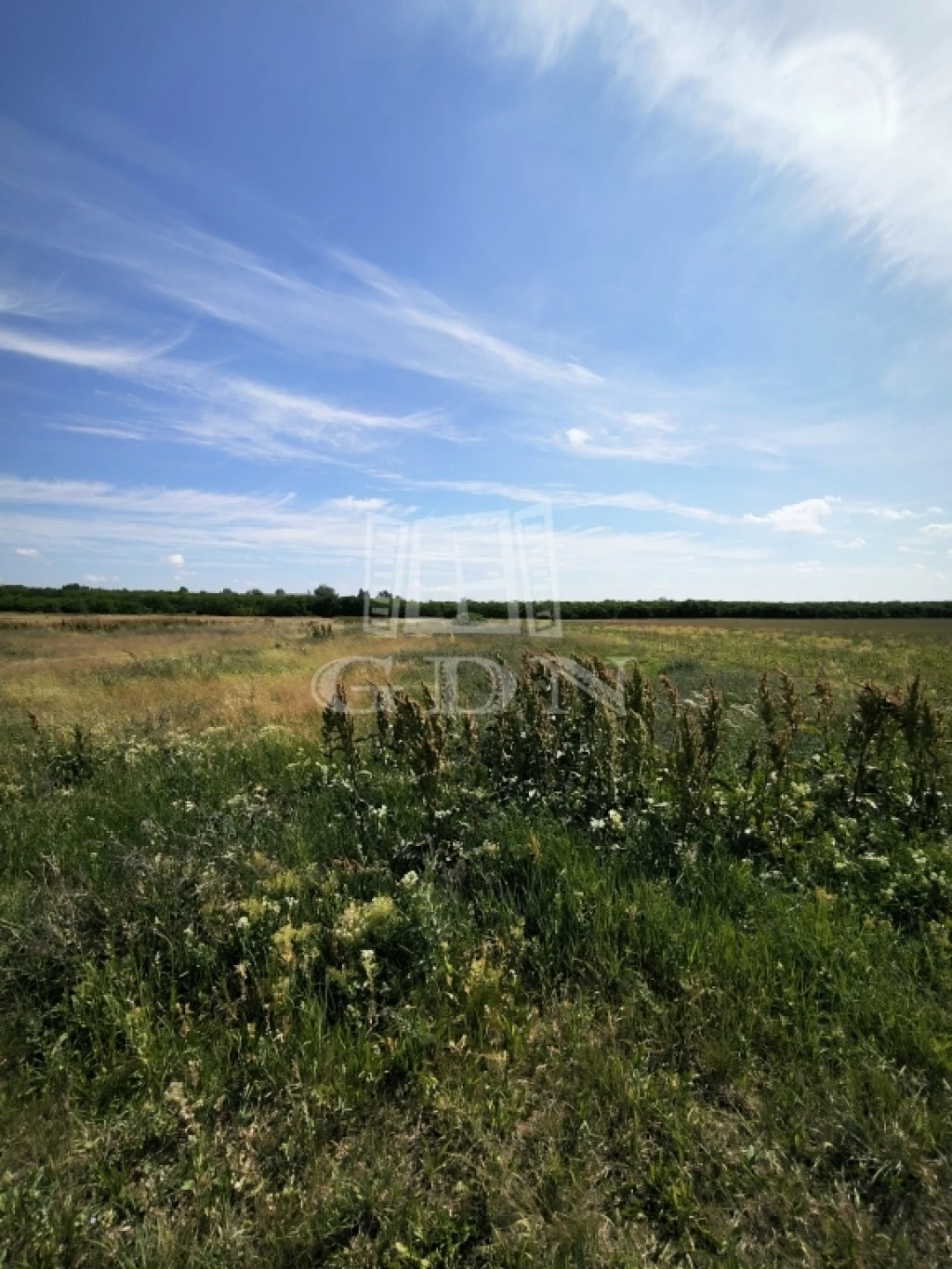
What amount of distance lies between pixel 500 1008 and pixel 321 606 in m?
73.6

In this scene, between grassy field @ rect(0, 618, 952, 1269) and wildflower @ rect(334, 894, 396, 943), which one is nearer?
grassy field @ rect(0, 618, 952, 1269)

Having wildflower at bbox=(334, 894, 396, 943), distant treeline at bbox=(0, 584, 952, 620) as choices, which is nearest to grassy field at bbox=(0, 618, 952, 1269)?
wildflower at bbox=(334, 894, 396, 943)

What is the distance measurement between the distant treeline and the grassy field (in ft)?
205

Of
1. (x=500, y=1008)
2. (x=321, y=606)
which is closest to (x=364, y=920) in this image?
(x=500, y=1008)

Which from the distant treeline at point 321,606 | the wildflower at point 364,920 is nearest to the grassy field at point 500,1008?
the wildflower at point 364,920

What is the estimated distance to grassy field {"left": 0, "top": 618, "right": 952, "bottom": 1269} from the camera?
1852 millimetres

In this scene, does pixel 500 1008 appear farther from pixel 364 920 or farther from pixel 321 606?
pixel 321 606

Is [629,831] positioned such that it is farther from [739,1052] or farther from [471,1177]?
[471,1177]

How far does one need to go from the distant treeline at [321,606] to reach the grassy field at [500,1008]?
2460 inches

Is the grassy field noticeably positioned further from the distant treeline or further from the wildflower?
the distant treeline

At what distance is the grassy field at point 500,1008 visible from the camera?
6.07 ft

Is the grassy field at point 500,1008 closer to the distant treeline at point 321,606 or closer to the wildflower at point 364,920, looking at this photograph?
the wildflower at point 364,920

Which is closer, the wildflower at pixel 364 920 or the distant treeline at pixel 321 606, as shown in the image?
the wildflower at pixel 364 920

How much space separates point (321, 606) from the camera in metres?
73.6
